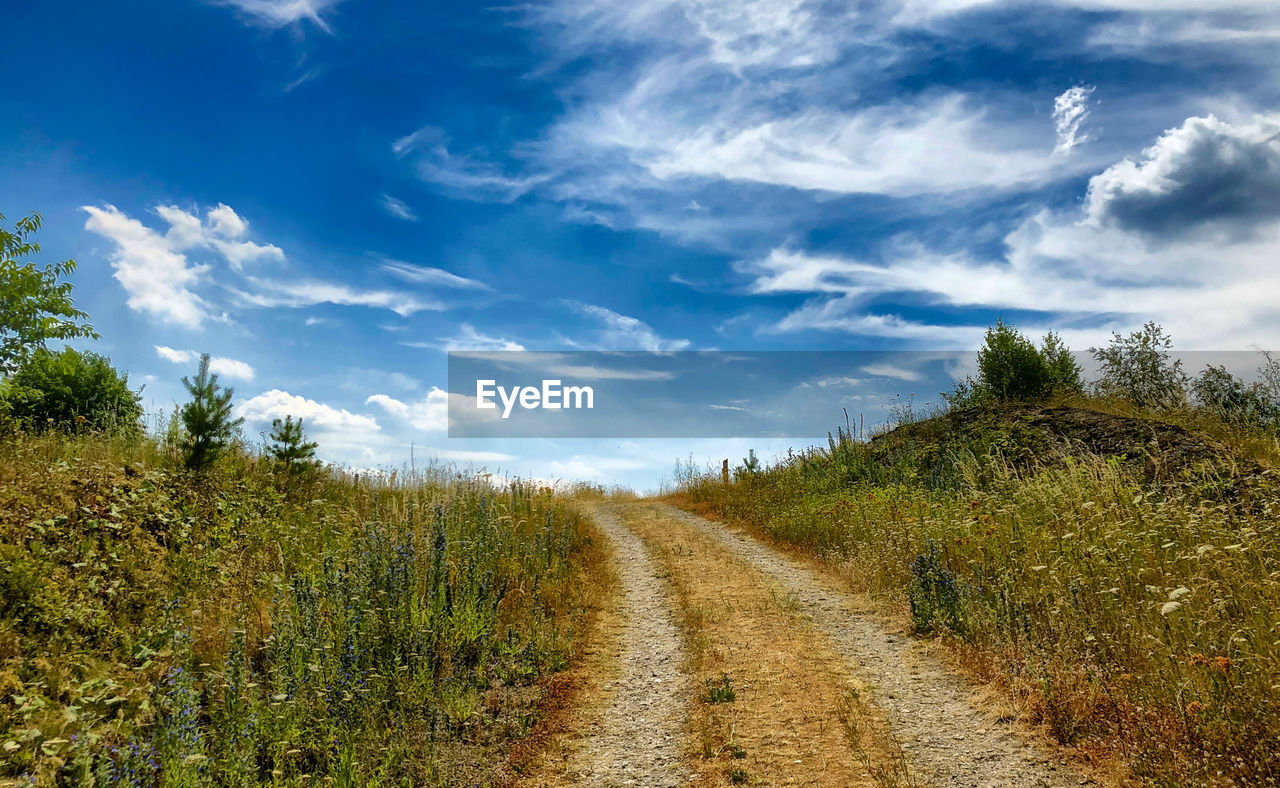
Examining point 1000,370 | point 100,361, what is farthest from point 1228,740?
point 100,361

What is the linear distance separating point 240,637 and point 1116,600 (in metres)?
8.42

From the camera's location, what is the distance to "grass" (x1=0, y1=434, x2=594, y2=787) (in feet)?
16.1

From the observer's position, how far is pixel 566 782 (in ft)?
16.8

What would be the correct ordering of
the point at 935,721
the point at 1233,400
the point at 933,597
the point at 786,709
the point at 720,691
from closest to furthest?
the point at 935,721 → the point at 786,709 → the point at 720,691 → the point at 933,597 → the point at 1233,400

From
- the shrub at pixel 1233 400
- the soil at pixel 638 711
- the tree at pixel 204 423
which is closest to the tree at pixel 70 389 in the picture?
the tree at pixel 204 423

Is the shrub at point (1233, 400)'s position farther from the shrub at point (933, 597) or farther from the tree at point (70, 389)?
the tree at point (70, 389)

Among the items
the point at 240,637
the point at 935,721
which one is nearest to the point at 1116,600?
the point at 935,721

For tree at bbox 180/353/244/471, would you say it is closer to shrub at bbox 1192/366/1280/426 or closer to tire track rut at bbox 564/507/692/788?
tire track rut at bbox 564/507/692/788

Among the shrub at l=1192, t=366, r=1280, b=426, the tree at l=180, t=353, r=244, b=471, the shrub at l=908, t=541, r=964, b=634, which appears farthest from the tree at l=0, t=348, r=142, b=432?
the shrub at l=1192, t=366, r=1280, b=426

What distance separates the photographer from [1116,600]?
6.41 m

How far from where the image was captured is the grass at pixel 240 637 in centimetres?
490

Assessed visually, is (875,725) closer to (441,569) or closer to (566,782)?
(566,782)

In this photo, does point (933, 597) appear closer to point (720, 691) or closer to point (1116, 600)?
point (1116, 600)

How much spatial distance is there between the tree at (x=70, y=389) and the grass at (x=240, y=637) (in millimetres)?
10905
